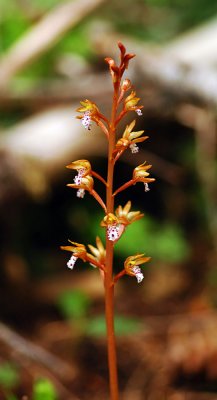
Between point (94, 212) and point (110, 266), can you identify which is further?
point (94, 212)

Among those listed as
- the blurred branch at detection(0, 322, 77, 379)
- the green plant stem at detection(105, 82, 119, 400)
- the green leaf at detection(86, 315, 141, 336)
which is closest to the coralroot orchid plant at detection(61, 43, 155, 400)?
the green plant stem at detection(105, 82, 119, 400)

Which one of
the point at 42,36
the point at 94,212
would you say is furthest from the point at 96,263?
the point at 42,36

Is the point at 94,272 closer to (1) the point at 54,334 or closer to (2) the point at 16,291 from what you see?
(2) the point at 16,291

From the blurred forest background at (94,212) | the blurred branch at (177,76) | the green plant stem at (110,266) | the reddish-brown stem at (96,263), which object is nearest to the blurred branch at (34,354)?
the blurred forest background at (94,212)

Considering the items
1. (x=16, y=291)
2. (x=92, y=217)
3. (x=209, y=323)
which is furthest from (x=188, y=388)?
(x=92, y=217)

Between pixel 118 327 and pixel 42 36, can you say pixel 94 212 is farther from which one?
pixel 118 327

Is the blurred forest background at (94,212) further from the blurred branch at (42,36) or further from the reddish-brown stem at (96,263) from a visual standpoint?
the reddish-brown stem at (96,263)
